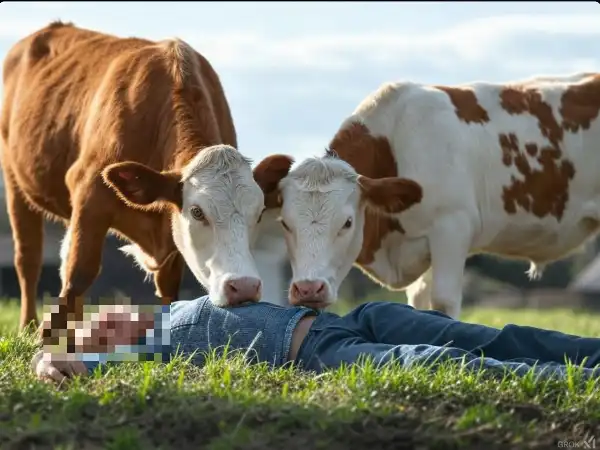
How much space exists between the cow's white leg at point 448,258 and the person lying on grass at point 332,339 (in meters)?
3.23

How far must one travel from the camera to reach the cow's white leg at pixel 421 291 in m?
9.92

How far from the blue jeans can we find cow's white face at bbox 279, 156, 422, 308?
4.99 feet

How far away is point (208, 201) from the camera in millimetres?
7227

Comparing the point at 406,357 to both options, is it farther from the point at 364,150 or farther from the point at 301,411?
the point at 364,150

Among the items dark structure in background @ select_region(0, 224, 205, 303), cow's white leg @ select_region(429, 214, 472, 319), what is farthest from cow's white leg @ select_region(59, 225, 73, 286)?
dark structure in background @ select_region(0, 224, 205, 303)

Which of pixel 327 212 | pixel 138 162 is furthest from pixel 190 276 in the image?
pixel 327 212

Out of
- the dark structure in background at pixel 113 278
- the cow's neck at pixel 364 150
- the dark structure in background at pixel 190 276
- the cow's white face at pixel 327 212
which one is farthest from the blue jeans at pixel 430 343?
the dark structure in background at pixel 113 278

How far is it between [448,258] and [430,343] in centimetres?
343

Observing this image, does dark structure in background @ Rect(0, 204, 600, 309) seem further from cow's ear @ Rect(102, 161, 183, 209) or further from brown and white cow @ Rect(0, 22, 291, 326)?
cow's ear @ Rect(102, 161, 183, 209)

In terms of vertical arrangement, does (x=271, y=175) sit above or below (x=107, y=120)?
below

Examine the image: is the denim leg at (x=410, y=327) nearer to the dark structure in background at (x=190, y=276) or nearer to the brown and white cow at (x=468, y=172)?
the brown and white cow at (x=468, y=172)

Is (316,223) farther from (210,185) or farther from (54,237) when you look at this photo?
(54,237)

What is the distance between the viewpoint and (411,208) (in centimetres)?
895

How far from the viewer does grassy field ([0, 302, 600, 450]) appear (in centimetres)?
442
